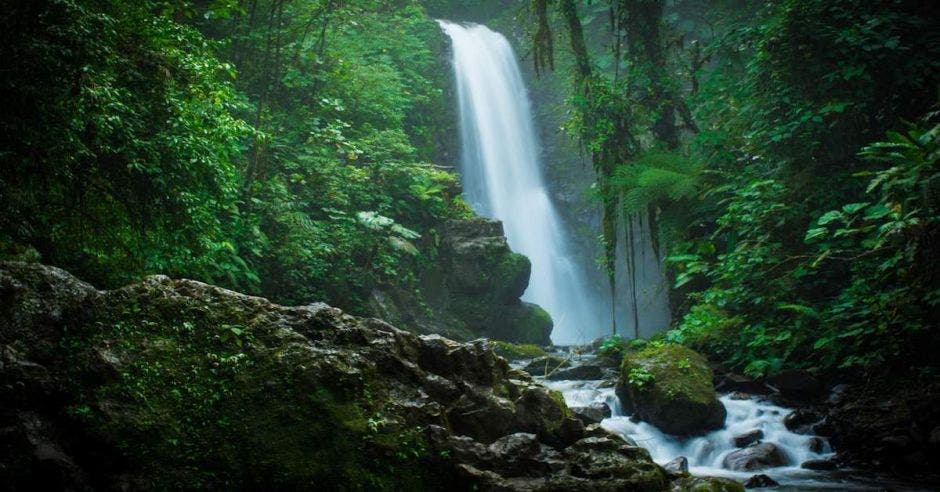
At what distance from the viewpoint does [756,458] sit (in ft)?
20.2

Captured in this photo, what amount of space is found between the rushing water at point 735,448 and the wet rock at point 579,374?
80.0 inches

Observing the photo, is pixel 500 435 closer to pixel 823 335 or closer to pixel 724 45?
pixel 823 335

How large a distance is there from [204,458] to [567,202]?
21644mm

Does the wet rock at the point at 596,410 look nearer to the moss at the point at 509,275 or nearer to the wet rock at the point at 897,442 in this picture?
the wet rock at the point at 897,442

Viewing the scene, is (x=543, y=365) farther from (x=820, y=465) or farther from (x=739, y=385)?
(x=820, y=465)

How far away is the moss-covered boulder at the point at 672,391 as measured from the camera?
6.93 meters

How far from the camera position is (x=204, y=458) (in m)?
3.11

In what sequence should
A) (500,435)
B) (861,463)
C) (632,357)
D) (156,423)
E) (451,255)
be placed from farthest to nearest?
(451,255) < (632,357) < (861,463) < (500,435) < (156,423)

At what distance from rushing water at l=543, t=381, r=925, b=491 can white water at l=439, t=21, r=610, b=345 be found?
13.9m

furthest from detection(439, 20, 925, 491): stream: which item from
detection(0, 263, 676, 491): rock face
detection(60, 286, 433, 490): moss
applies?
detection(60, 286, 433, 490): moss

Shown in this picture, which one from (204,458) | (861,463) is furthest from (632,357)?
(204,458)

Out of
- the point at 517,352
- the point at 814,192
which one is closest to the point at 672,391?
the point at 814,192

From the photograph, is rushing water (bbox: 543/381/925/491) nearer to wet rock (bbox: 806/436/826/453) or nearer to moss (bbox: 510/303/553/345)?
wet rock (bbox: 806/436/826/453)

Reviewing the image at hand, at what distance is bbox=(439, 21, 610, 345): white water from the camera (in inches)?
843
